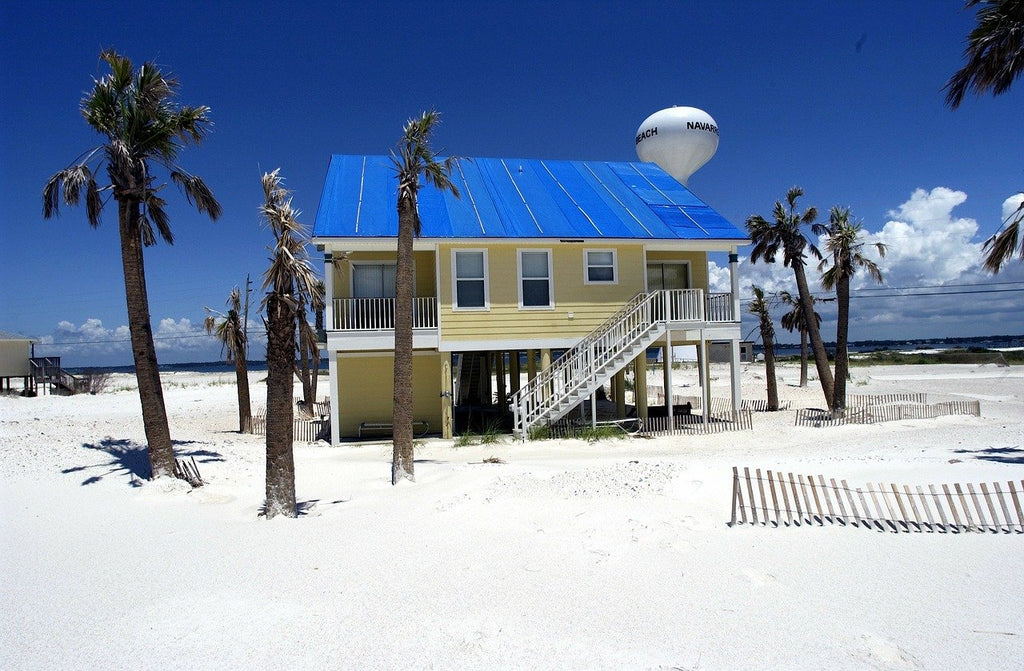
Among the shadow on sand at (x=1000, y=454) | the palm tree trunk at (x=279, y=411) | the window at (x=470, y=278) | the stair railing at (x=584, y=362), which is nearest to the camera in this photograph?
the palm tree trunk at (x=279, y=411)

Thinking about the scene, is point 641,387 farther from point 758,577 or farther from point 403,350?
point 758,577

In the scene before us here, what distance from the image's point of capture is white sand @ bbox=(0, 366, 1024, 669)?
5.88 meters

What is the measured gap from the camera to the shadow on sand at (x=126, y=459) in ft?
40.5

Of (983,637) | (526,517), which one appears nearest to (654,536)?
(526,517)

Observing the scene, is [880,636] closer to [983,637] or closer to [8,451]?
[983,637]

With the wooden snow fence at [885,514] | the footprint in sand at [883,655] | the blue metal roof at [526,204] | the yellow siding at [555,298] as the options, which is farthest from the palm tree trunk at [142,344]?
the footprint in sand at [883,655]

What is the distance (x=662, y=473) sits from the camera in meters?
12.0

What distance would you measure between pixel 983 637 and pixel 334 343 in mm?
16086

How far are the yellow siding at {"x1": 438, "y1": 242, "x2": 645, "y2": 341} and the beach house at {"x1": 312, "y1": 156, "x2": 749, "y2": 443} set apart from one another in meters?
0.03

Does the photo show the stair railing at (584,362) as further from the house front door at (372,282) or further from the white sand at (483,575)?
the white sand at (483,575)

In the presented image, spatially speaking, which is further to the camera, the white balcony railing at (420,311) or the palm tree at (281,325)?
the white balcony railing at (420,311)

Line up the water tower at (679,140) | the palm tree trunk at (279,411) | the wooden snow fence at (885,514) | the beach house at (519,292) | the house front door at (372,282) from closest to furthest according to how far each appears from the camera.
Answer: the wooden snow fence at (885,514) → the palm tree trunk at (279,411) → the beach house at (519,292) → the house front door at (372,282) → the water tower at (679,140)

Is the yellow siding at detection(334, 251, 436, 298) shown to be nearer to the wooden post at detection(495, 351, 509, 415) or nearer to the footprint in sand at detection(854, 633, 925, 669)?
the wooden post at detection(495, 351, 509, 415)

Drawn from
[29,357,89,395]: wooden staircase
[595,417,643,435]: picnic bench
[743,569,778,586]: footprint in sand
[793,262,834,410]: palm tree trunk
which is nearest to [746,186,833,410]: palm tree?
[793,262,834,410]: palm tree trunk
